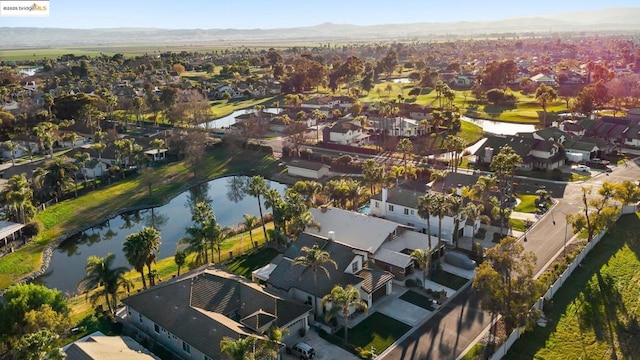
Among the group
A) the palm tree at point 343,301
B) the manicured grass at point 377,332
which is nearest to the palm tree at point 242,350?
the palm tree at point 343,301

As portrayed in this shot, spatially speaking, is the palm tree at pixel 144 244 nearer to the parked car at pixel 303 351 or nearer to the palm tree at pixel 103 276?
the palm tree at pixel 103 276

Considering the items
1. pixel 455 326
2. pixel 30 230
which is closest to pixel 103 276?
pixel 30 230

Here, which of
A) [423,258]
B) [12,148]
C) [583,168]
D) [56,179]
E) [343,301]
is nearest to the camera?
[343,301]

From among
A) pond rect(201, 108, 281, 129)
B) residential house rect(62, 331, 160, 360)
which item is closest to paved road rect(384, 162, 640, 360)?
residential house rect(62, 331, 160, 360)

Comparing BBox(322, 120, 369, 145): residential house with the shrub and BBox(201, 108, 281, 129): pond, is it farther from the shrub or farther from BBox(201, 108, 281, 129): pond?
the shrub

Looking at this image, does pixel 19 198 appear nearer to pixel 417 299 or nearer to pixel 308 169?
pixel 308 169

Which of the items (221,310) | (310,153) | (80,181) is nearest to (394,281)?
(221,310)

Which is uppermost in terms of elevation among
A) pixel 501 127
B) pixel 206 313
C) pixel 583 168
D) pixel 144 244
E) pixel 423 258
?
pixel 501 127
